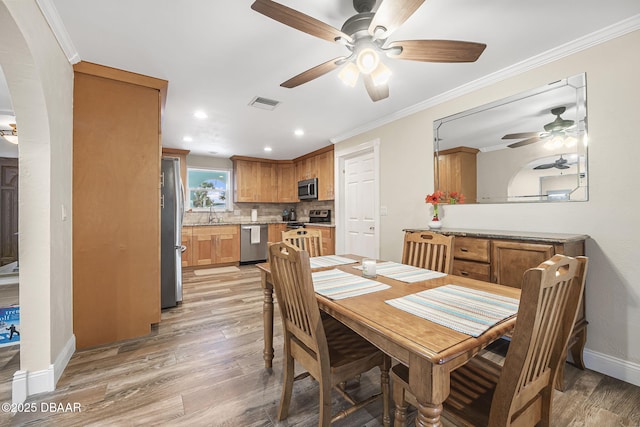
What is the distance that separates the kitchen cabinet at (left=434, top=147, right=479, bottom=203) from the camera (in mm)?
2709

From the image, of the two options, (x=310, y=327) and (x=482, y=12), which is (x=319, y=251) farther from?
(x=482, y=12)

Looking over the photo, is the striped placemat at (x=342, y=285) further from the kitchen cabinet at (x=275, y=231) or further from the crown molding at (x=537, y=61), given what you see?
the kitchen cabinet at (x=275, y=231)

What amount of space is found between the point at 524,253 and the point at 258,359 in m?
2.17

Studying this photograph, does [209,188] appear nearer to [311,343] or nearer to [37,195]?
[37,195]

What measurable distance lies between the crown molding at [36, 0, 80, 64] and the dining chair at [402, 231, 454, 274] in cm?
280

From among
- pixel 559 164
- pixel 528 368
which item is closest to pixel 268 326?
pixel 528 368

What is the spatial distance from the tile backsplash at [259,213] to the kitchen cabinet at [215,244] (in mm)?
693

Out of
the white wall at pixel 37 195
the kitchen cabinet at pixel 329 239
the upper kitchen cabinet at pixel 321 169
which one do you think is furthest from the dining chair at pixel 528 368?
the upper kitchen cabinet at pixel 321 169

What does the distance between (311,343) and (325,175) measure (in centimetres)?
419

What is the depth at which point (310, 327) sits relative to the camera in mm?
1202

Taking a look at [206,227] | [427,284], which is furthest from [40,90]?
[206,227]

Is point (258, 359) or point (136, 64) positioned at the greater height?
point (136, 64)

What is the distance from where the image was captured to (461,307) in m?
1.13

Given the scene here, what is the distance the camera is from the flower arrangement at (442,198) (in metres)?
2.78
